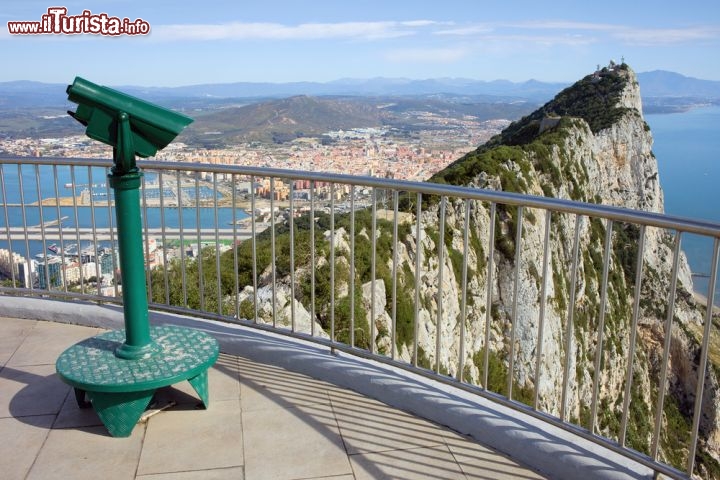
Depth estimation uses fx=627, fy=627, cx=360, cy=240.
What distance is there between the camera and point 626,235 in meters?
37.5

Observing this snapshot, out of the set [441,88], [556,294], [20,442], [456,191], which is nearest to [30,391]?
[20,442]

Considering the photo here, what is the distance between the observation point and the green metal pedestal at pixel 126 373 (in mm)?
3008

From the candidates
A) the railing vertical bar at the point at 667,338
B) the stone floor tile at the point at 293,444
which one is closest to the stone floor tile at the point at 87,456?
the stone floor tile at the point at 293,444

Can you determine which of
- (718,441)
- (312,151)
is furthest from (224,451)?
(312,151)

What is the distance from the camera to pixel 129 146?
118 inches

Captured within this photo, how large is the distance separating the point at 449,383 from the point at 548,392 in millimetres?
23268

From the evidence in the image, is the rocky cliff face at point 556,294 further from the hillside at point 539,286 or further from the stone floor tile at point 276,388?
the stone floor tile at point 276,388

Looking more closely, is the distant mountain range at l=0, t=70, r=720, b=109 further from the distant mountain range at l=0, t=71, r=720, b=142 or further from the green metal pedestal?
the green metal pedestal

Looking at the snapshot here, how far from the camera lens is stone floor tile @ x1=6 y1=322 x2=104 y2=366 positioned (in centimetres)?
398

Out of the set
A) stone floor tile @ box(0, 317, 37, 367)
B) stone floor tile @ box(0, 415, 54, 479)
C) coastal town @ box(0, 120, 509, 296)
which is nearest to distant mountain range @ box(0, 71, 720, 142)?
coastal town @ box(0, 120, 509, 296)

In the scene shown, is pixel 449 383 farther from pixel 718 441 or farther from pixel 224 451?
pixel 718 441

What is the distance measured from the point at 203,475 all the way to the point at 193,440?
0.33 metres

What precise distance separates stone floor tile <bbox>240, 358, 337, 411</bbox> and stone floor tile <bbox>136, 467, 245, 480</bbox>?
2.02 feet

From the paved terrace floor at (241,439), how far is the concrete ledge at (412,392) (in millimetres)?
71
